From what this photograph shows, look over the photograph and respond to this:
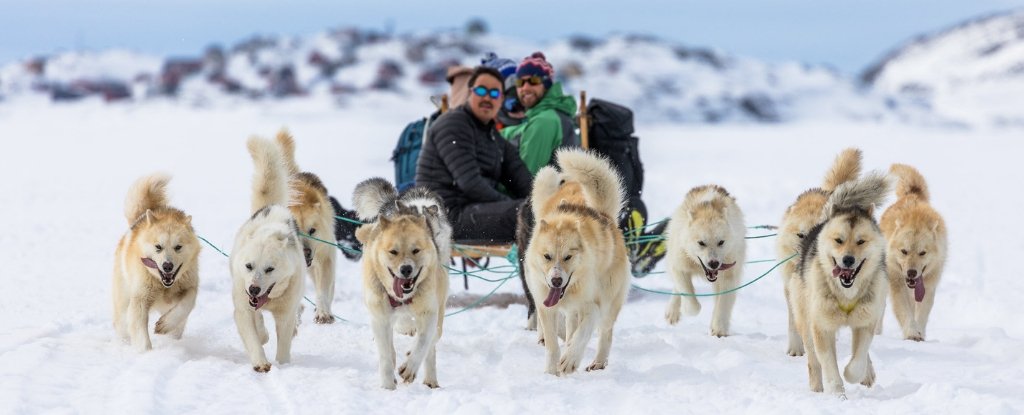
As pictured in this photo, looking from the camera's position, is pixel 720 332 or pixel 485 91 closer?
pixel 720 332

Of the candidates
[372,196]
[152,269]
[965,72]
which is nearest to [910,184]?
[372,196]

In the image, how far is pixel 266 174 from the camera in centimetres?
591

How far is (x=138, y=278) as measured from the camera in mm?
5250

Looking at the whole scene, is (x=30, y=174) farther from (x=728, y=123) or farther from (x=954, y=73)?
(x=954, y=73)

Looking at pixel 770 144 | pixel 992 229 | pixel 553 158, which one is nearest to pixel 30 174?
pixel 553 158

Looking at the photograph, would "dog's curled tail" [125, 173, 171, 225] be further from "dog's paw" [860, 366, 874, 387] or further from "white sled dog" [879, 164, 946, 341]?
"white sled dog" [879, 164, 946, 341]

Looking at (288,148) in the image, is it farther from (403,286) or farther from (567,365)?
(567,365)

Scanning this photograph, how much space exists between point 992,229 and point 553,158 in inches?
332

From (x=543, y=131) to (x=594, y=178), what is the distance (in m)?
2.18

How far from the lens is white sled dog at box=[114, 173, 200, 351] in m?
5.17

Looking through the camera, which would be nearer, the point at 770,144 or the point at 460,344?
the point at 460,344

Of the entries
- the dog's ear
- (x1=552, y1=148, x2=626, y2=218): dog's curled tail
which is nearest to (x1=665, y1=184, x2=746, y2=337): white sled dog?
(x1=552, y1=148, x2=626, y2=218): dog's curled tail

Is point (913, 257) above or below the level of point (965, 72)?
below

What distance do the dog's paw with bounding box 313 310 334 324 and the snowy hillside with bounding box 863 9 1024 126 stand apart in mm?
50904
